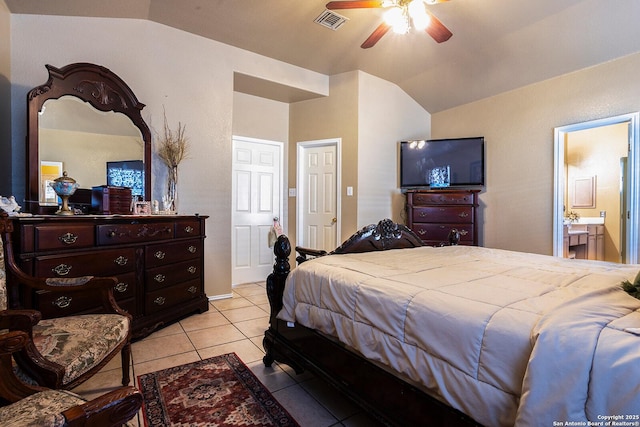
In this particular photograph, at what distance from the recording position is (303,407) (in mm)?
1670

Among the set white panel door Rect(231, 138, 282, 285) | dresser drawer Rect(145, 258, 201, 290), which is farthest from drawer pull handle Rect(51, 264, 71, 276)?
white panel door Rect(231, 138, 282, 285)

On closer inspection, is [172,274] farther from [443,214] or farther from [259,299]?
[443,214]

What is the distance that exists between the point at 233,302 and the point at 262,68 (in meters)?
2.85

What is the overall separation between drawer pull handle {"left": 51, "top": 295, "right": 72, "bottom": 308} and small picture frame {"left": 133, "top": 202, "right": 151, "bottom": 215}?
1.00 meters

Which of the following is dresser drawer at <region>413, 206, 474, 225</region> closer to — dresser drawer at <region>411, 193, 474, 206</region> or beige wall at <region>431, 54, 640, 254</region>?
dresser drawer at <region>411, 193, 474, 206</region>

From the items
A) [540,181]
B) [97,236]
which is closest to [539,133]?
[540,181]

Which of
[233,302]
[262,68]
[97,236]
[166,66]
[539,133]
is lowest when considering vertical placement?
[233,302]

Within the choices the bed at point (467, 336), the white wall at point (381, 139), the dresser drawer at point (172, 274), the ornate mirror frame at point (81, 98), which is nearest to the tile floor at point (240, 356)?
the bed at point (467, 336)

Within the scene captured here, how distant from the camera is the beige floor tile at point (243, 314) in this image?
302cm

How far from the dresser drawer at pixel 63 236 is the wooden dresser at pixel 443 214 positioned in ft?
11.7

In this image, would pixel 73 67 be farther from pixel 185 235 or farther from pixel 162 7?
pixel 185 235

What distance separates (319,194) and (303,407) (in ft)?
10.5

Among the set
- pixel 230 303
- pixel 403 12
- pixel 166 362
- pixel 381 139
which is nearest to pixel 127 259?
pixel 166 362

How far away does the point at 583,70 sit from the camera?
3.46 m
